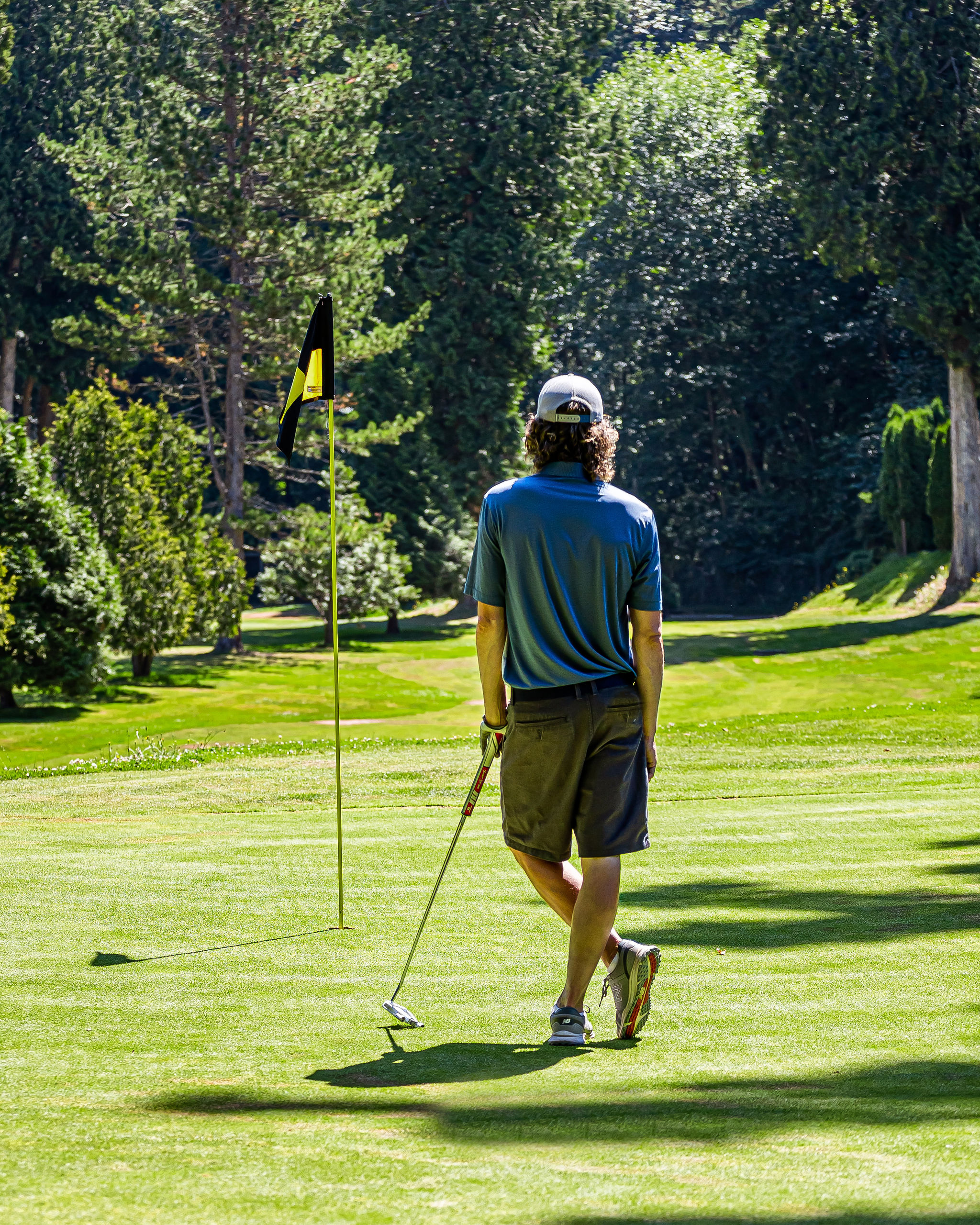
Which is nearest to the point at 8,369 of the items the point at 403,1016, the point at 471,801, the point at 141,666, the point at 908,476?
the point at 141,666

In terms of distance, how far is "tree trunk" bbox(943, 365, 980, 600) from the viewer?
3531 cm

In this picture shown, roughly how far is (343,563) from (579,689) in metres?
32.0

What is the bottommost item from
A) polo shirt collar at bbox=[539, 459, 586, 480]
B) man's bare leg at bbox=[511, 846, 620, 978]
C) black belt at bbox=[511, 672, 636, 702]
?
man's bare leg at bbox=[511, 846, 620, 978]

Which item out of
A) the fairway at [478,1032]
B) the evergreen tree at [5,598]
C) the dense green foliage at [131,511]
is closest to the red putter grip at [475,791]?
the fairway at [478,1032]

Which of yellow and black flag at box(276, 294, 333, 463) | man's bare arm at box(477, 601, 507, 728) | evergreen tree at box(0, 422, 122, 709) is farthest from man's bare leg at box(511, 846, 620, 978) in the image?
evergreen tree at box(0, 422, 122, 709)

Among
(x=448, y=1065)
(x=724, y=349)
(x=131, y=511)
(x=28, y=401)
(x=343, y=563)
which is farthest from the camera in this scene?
(x=724, y=349)

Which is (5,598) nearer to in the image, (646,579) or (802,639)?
(646,579)

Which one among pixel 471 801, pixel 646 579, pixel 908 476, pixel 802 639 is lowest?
pixel 802 639

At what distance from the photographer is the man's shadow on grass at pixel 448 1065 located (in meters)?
4.61

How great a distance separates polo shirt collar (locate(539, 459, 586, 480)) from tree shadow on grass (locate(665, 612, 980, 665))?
24756mm

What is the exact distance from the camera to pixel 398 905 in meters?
8.17

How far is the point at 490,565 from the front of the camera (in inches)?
213

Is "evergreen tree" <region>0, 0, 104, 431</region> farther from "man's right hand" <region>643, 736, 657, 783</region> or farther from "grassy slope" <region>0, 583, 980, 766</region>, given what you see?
"man's right hand" <region>643, 736, 657, 783</region>

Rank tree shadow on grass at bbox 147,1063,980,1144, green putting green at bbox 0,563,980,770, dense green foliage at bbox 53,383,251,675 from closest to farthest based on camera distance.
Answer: tree shadow on grass at bbox 147,1063,980,1144
green putting green at bbox 0,563,980,770
dense green foliage at bbox 53,383,251,675
